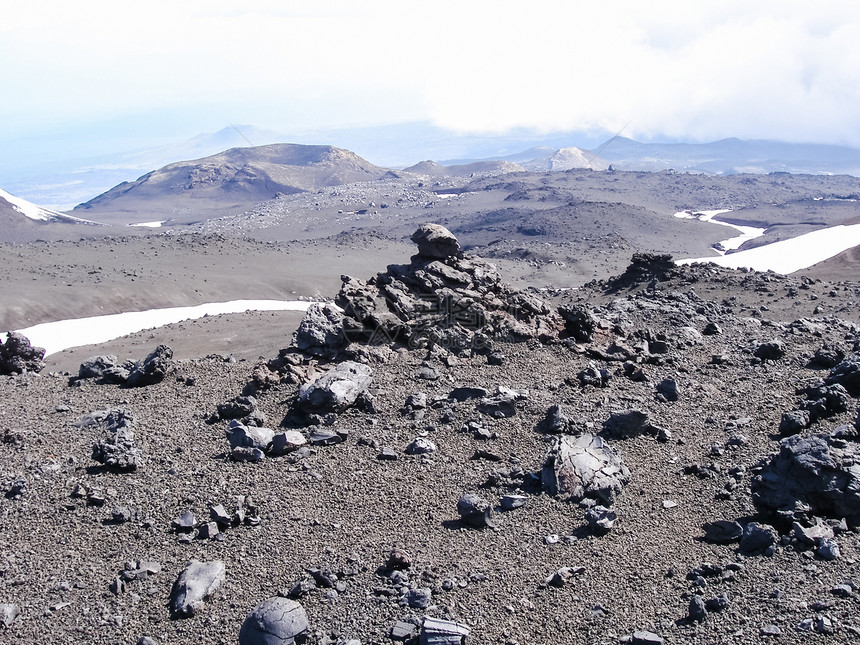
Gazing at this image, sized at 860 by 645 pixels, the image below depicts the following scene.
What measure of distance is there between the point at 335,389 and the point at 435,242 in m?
6.38

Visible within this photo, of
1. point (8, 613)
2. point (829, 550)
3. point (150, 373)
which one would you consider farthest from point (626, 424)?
point (150, 373)

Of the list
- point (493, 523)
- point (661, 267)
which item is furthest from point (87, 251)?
point (493, 523)

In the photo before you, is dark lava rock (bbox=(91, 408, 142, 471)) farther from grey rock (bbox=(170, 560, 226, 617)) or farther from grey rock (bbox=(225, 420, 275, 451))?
grey rock (bbox=(170, 560, 226, 617))

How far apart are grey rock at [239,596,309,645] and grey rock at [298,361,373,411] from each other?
4681 mm

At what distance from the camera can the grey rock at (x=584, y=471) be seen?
30.3 feet

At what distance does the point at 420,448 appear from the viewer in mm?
10438

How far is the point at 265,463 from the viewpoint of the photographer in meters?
10.2

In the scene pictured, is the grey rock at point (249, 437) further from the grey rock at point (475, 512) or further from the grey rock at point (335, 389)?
the grey rock at point (475, 512)

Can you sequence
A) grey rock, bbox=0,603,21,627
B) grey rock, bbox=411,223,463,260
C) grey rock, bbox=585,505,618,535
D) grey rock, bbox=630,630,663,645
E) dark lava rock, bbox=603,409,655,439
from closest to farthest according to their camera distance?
grey rock, bbox=630,630,663,645
grey rock, bbox=0,603,21,627
grey rock, bbox=585,505,618,535
dark lava rock, bbox=603,409,655,439
grey rock, bbox=411,223,463,260

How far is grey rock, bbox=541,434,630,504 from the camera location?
363 inches

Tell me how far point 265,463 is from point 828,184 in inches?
5710

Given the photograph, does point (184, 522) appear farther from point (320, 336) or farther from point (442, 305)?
point (442, 305)

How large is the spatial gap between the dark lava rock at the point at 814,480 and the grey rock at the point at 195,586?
21.8 ft

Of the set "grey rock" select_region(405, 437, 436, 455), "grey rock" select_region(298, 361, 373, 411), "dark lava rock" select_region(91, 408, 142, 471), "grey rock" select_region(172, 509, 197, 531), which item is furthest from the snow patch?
"grey rock" select_region(172, 509, 197, 531)
